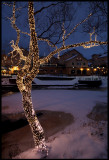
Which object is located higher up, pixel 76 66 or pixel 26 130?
pixel 76 66

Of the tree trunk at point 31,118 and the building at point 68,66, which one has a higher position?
the building at point 68,66

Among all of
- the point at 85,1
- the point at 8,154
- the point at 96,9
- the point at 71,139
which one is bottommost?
the point at 8,154

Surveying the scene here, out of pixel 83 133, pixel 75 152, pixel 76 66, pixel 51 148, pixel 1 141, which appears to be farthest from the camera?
pixel 76 66

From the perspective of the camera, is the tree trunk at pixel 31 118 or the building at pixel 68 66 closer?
the tree trunk at pixel 31 118

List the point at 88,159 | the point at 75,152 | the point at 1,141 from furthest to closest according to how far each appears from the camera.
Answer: the point at 1,141 < the point at 75,152 < the point at 88,159

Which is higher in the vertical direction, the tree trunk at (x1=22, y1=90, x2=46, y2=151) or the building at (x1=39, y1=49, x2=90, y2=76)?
the building at (x1=39, y1=49, x2=90, y2=76)

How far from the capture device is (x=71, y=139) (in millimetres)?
4254

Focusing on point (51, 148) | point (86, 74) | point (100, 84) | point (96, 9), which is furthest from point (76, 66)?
point (51, 148)

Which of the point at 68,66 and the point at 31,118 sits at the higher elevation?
the point at 68,66

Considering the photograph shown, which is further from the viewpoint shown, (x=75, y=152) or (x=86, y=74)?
(x=86, y=74)

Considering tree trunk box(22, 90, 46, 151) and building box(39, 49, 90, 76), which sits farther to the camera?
building box(39, 49, 90, 76)

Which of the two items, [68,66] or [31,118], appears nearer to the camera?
[31,118]

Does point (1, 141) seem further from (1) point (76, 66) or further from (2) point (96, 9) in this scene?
(1) point (76, 66)

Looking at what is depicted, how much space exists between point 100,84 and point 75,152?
743 inches
